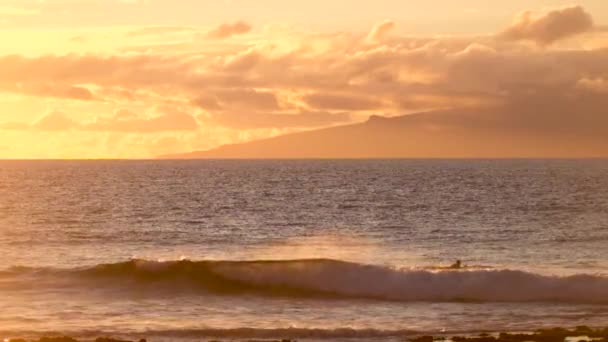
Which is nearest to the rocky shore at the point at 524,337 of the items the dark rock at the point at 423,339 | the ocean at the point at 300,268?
the dark rock at the point at 423,339

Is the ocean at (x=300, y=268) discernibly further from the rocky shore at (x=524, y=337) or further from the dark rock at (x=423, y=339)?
the rocky shore at (x=524, y=337)

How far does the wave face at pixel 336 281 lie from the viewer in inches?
1783

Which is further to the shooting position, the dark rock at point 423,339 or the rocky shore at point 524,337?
the dark rock at point 423,339

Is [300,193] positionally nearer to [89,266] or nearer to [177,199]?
[177,199]

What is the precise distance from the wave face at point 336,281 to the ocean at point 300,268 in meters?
0.09

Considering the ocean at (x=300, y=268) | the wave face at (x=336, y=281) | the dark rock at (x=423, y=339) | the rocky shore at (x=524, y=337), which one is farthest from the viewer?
the wave face at (x=336, y=281)

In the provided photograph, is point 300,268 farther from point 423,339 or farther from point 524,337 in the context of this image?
point 524,337

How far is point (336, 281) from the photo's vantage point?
48.0 metres

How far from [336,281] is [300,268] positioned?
2296mm

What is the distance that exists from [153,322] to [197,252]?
2603 centimetres

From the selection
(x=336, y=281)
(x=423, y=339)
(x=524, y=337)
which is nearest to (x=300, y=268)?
(x=336, y=281)

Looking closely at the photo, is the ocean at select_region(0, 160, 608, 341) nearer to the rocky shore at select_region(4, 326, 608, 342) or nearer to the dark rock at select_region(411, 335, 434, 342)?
the dark rock at select_region(411, 335, 434, 342)

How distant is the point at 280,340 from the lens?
33.8 metres

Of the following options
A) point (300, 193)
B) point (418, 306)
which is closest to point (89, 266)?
point (418, 306)
